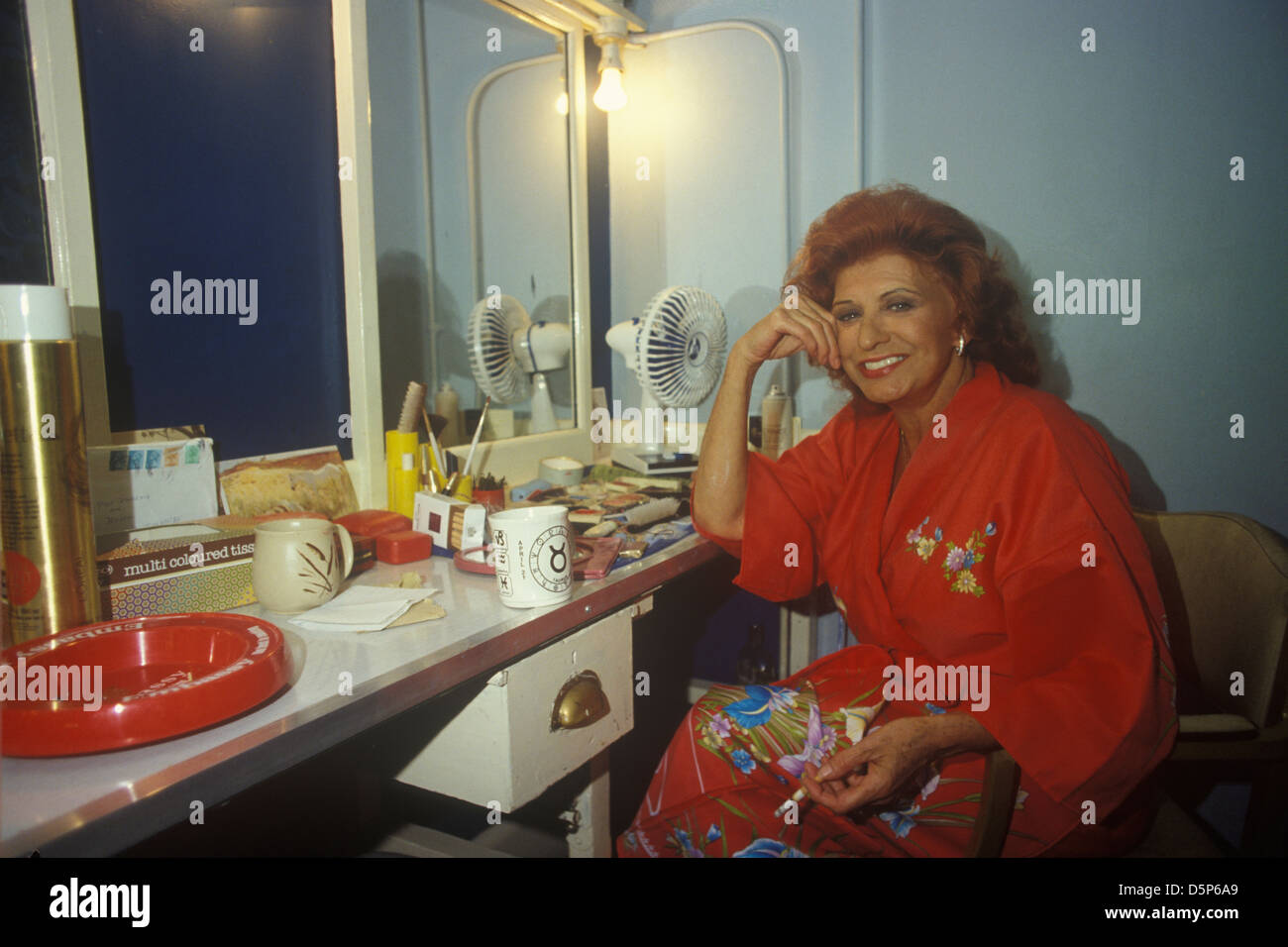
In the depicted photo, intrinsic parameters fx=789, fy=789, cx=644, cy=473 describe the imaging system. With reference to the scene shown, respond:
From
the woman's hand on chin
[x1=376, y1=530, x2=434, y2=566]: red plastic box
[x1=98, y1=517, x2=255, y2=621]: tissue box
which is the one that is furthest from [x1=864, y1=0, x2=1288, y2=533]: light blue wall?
[x1=98, y1=517, x2=255, y2=621]: tissue box

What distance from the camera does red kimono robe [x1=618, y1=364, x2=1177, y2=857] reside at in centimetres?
102

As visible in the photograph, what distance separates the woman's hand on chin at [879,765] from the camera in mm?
1091

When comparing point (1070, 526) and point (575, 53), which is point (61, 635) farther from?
point (575, 53)

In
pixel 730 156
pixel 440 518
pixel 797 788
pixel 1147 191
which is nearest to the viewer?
pixel 797 788

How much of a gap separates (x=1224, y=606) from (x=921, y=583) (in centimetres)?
56

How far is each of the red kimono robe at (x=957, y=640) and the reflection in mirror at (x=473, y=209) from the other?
760 mm

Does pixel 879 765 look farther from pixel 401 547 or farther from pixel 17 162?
pixel 17 162

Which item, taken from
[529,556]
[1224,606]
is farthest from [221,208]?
[1224,606]

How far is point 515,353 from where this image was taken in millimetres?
1982

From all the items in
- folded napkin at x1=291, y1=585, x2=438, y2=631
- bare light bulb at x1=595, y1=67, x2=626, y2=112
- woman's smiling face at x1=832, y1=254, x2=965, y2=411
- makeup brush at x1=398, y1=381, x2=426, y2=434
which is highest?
bare light bulb at x1=595, y1=67, x2=626, y2=112

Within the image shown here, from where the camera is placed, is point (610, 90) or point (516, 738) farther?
point (610, 90)

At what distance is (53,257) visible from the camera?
110cm

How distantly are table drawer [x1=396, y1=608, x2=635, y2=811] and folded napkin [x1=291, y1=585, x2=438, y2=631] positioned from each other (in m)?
0.16

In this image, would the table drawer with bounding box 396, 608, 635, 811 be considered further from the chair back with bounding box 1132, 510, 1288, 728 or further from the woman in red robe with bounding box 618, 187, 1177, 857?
the chair back with bounding box 1132, 510, 1288, 728
